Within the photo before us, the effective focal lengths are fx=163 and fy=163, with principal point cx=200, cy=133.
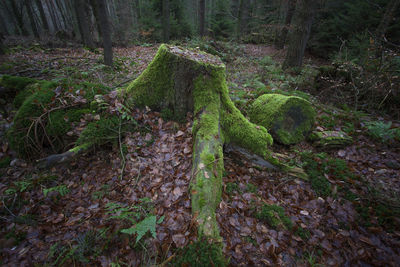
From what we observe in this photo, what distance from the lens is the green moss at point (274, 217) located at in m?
2.66

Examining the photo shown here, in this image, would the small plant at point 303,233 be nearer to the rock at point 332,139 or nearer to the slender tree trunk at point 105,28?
the rock at point 332,139

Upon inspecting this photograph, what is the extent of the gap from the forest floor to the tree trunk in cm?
600

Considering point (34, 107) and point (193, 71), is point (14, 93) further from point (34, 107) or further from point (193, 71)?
point (193, 71)

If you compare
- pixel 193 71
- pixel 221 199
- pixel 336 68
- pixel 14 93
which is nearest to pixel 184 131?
pixel 193 71

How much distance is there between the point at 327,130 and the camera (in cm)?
450

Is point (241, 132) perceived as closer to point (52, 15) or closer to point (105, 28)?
point (105, 28)

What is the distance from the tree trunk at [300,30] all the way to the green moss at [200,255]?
9.71 m

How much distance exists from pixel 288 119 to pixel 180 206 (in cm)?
344

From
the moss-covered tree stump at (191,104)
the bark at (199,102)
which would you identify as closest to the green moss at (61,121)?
the moss-covered tree stump at (191,104)

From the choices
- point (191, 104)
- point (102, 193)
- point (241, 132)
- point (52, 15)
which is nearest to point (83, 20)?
point (191, 104)

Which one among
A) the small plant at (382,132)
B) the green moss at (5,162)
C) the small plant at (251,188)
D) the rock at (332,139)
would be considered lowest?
the small plant at (251,188)

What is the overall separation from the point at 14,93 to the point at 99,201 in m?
4.19

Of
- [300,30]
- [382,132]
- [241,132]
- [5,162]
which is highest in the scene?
[300,30]

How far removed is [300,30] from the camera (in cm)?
815
